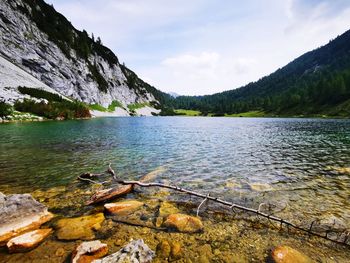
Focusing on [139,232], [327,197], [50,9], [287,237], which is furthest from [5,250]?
[50,9]

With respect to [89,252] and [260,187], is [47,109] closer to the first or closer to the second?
[260,187]

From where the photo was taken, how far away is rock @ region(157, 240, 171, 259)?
7.54m

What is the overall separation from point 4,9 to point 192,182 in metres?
134

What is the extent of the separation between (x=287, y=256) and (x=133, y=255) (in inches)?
200

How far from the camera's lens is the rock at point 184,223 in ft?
30.2

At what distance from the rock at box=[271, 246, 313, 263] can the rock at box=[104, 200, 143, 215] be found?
645cm

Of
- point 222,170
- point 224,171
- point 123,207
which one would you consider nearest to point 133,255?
point 123,207

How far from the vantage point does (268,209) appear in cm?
1133

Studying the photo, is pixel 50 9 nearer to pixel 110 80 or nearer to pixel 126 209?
pixel 110 80

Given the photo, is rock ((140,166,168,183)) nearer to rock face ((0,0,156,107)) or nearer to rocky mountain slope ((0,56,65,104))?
rocky mountain slope ((0,56,65,104))

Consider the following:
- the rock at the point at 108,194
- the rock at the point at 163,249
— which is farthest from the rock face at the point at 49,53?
the rock at the point at 163,249

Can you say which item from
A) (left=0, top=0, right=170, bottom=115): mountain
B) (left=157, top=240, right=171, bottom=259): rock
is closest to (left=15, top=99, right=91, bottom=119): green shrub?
(left=0, top=0, right=170, bottom=115): mountain

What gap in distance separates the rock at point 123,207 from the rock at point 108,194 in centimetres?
111

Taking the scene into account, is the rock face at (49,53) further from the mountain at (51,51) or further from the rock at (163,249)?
the rock at (163,249)
